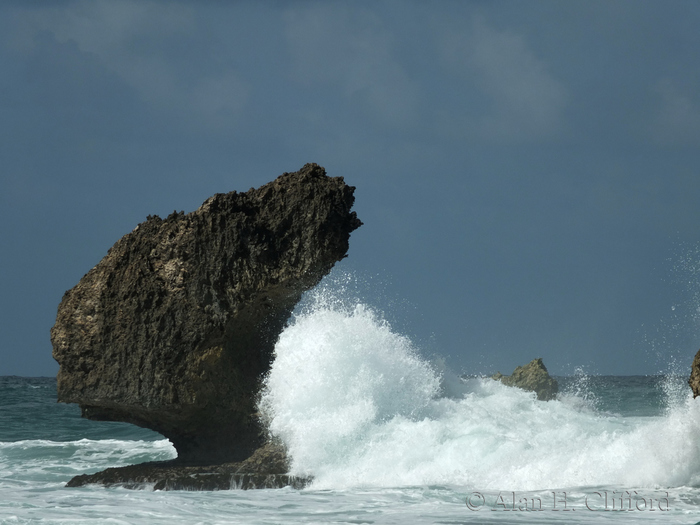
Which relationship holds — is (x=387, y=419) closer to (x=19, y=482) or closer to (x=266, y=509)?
(x=266, y=509)

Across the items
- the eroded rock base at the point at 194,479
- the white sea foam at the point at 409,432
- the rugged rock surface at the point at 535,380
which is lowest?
the eroded rock base at the point at 194,479

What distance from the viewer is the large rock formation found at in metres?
8.57

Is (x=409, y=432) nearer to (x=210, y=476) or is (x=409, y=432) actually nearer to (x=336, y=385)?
(x=336, y=385)

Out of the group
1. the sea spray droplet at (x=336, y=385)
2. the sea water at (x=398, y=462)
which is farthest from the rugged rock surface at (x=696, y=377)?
the sea spray droplet at (x=336, y=385)

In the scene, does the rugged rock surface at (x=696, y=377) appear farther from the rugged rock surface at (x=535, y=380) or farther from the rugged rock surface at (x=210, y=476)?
the rugged rock surface at (x=535, y=380)

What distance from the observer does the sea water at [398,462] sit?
22.5 ft

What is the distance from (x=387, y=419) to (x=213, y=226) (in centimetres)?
357

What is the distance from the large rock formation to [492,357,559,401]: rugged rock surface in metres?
11.8

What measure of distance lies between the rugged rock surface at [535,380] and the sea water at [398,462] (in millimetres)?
7396

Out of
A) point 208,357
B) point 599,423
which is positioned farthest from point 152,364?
point 599,423

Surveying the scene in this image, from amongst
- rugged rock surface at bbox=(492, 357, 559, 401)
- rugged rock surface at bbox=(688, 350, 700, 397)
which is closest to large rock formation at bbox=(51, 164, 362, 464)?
rugged rock surface at bbox=(688, 350, 700, 397)

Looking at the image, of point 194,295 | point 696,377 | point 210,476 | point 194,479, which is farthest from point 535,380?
point 194,295

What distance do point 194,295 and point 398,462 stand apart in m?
3.36

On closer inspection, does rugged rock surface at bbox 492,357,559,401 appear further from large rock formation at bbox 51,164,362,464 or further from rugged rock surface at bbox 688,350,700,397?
large rock formation at bbox 51,164,362,464
